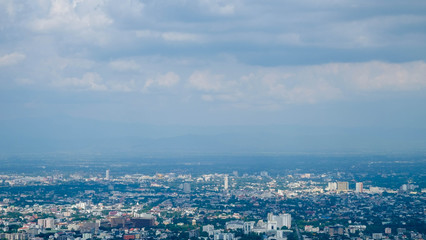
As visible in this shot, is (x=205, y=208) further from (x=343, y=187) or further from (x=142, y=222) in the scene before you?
Answer: (x=343, y=187)

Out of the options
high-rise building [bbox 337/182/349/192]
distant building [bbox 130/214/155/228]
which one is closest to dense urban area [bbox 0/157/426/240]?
distant building [bbox 130/214/155/228]

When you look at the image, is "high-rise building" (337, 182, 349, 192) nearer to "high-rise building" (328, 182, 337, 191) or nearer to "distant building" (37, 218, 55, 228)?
"high-rise building" (328, 182, 337, 191)

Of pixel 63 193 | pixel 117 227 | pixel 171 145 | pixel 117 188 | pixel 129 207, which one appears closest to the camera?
pixel 117 227

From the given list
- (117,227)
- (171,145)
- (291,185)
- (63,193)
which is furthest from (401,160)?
(171,145)

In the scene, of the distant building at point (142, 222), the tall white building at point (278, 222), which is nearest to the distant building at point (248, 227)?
the tall white building at point (278, 222)

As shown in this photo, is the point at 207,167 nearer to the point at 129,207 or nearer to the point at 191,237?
the point at 129,207

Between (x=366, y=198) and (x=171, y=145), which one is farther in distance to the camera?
(x=171, y=145)

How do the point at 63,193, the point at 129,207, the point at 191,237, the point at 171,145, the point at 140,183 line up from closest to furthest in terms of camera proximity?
the point at 191,237 < the point at 129,207 < the point at 63,193 < the point at 140,183 < the point at 171,145

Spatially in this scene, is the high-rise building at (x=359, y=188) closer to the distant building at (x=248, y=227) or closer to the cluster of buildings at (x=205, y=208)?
the cluster of buildings at (x=205, y=208)
